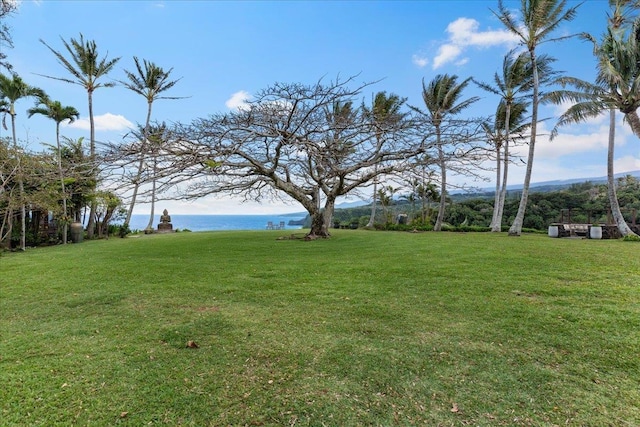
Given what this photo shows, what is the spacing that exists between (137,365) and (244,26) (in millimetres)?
9696

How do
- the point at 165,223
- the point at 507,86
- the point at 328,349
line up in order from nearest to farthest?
the point at 328,349, the point at 507,86, the point at 165,223

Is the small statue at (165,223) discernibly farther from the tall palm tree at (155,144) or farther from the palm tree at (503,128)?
the palm tree at (503,128)

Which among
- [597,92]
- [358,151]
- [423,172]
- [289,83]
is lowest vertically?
[423,172]

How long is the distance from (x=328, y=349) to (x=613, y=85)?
602 inches

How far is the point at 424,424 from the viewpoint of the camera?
183cm

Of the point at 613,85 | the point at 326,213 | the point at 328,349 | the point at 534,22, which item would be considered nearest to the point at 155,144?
the point at 326,213

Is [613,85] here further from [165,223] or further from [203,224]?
[203,224]

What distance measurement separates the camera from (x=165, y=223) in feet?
65.3

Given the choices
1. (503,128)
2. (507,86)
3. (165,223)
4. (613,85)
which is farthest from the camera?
(165,223)

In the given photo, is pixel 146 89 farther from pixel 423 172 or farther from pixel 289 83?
pixel 423 172

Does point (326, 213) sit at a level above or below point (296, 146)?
below

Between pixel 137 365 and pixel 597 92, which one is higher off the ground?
pixel 597 92

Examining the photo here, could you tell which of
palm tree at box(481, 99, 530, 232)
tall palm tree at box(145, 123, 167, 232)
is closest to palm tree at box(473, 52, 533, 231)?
palm tree at box(481, 99, 530, 232)

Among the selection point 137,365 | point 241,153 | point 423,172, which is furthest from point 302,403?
point 423,172
